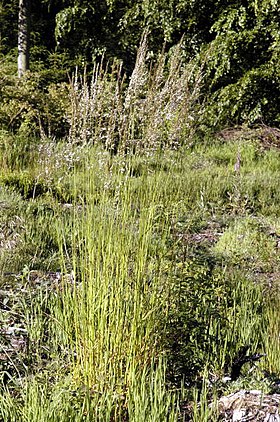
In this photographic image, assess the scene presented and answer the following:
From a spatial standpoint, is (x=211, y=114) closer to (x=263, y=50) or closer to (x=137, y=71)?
(x=263, y=50)

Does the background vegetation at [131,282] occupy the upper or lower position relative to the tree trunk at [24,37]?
lower

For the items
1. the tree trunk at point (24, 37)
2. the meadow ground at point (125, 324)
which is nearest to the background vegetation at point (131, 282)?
the meadow ground at point (125, 324)

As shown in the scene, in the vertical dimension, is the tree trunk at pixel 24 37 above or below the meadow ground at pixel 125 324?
above

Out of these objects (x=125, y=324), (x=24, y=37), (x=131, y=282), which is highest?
(x=24, y=37)

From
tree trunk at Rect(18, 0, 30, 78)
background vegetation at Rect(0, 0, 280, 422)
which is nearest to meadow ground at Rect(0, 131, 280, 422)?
background vegetation at Rect(0, 0, 280, 422)

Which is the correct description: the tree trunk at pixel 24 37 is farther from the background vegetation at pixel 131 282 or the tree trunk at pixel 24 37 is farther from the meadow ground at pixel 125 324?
the meadow ground at pixel 125 324

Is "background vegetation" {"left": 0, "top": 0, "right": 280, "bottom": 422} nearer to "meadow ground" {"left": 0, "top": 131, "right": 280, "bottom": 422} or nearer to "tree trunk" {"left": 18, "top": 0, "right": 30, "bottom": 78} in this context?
"meadow ground" {"left": 0, "top": 131, "right": 280, "bottom": 422}

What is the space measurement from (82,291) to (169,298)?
1.57 ft

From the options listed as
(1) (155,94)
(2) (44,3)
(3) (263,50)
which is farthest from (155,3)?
(1) (155,94)

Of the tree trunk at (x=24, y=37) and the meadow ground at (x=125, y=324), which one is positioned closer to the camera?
the meadow ground at (x=125, y=324)

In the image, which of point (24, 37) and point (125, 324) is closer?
point (125, 324)

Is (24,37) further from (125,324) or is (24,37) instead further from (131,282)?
(125,324)

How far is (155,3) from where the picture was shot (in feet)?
37.2

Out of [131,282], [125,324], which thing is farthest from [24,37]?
[125,324]
